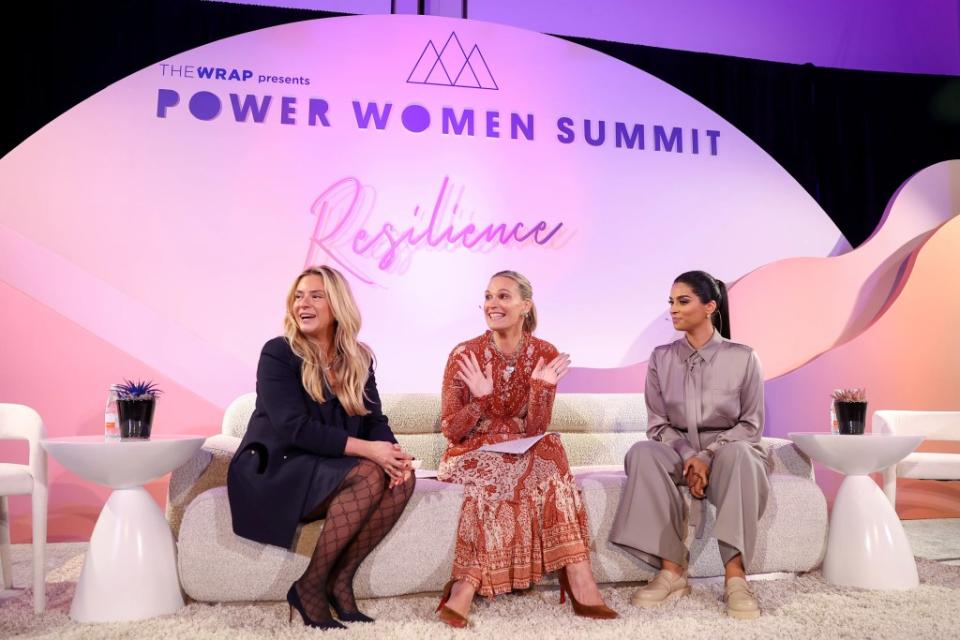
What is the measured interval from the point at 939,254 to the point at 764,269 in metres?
1.09

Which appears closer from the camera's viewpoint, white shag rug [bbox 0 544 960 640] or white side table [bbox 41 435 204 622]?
white shag rug [bbox 0 544 960 640]

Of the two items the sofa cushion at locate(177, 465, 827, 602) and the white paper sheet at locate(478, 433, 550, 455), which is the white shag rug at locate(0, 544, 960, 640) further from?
the white paper sheet at locate(478, 433, 550, 455)

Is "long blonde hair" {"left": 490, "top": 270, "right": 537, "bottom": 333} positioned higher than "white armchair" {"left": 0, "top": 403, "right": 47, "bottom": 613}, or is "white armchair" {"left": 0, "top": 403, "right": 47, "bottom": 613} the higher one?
"long blonde hair" {"left": 490, "top": 270, "right": 537, "bottom": 333}

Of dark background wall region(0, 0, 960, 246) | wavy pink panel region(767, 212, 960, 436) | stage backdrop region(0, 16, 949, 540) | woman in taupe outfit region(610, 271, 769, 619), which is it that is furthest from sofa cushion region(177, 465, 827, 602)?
dark background wall region(0, 0, 960, 246)

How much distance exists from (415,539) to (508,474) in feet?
1.27

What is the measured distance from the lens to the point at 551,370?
2.79 m

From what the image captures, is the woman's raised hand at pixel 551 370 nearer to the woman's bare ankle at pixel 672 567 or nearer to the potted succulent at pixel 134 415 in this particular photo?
the woman's bare ankle at pixel 672 567

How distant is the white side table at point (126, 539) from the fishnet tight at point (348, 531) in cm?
48

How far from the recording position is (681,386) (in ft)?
9.55

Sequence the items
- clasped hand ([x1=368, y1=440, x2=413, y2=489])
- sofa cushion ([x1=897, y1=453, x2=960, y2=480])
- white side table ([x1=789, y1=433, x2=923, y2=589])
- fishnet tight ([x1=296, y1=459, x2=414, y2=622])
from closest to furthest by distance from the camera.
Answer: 1. fishnet tight ([x1=296, y1=459, x2=414, y2=622])
2. clasped hand ([x1=368, y1=440, x2=413, y2=489])
3. white side table ([x1=789, y1=433, x2=923, y2=589])
4. sofa cushion ([x1=897, y1=453, x2=960, y2=480])

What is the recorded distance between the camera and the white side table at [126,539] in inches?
91.7

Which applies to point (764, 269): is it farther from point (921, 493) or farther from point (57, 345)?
point (57, 345)

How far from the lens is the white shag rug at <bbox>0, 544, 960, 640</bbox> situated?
2193mm

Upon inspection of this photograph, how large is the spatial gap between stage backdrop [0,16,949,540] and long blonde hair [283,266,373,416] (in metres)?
1.58
